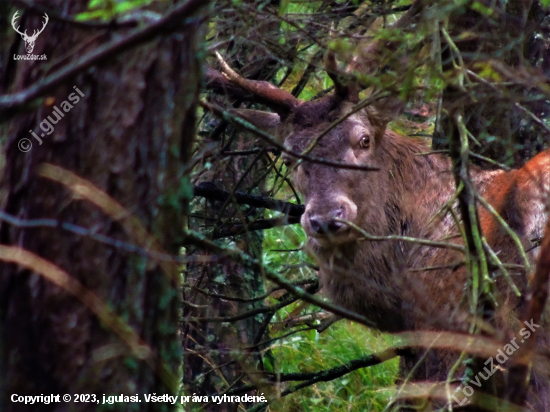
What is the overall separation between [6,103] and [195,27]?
3.21 ft

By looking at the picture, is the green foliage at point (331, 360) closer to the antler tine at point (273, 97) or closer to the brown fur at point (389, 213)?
the brown fur at point (389, 213)

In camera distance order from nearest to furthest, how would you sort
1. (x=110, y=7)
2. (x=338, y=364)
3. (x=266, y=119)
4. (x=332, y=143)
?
(x=110, y=7)
(x=332, y=143)
(x=266, y=119)
(x=338, y=364)

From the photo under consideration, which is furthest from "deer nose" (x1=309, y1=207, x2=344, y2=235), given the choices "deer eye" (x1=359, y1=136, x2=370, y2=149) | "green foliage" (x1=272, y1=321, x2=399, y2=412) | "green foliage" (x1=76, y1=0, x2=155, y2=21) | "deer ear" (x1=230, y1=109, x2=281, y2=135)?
"green foliage" (x1=76, y1=0, x2=155, y2=21)

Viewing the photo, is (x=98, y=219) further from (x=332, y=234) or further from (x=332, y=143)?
(x=332, y=143)

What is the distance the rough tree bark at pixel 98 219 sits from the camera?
2.12 metres

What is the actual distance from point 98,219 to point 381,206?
2990 mm

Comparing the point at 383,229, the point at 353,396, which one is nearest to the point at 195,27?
the point at 383,229

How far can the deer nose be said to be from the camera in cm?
428

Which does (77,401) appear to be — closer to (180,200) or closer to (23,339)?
(23,339)

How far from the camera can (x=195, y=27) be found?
2.23m

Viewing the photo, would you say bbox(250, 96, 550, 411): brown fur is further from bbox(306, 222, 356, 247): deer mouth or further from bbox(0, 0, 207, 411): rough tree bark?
bbox(0, 0, 207, 411): rough tree bark

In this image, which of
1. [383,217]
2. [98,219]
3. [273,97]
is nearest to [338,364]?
[383,217]

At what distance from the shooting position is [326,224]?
4281 millimetres

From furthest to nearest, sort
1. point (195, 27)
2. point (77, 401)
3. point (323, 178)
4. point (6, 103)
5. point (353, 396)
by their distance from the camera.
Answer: point (353, 396) < point (323, 178) < point (195, 27) < point (77, 401) < point (6, 103)
